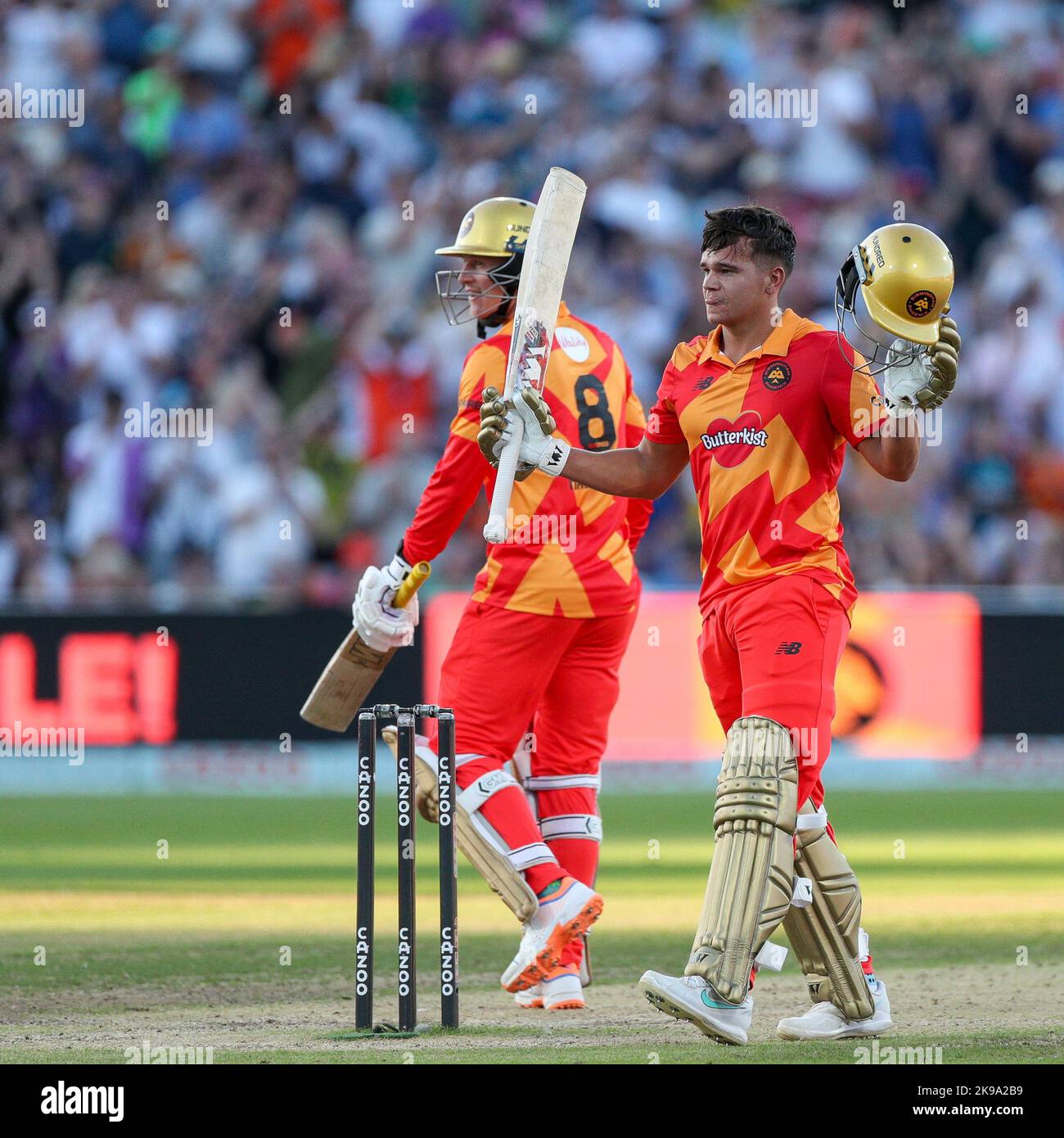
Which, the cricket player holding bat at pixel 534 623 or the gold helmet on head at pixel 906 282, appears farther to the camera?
the cricket player holding bat at pixel 534 623

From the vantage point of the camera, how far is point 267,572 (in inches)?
635

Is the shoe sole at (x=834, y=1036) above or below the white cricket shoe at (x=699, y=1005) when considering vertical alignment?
below

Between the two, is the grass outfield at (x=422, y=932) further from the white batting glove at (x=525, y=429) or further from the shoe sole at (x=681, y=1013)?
the white batting glove at (x=525, y=429)

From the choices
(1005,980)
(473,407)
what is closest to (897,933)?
(1005,980)

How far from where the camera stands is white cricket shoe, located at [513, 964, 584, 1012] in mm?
7031

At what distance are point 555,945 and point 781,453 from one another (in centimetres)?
197

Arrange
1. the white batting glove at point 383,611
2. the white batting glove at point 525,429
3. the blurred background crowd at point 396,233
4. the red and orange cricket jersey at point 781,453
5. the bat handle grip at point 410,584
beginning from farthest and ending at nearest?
the blurred background crowd at point 396,233
the white batting glove at point 383,611
the bat handle grip at point 410,584
the white batting glove at point 525,429
the red and orange cricket jersey at point 781,453

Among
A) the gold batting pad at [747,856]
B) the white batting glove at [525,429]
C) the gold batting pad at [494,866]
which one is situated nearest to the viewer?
the gold batting pad at [747,856]

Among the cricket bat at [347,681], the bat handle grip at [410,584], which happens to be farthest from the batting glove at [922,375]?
the cricket bat at [347,681]

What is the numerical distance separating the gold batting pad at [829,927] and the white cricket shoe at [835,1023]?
29 millimetres

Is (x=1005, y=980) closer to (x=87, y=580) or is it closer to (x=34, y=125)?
(x=87, y=580)

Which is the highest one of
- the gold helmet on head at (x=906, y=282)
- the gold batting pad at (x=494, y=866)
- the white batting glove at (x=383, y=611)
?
the gold helmet on head at (x=906, y=282)

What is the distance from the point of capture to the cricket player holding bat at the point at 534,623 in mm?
7117

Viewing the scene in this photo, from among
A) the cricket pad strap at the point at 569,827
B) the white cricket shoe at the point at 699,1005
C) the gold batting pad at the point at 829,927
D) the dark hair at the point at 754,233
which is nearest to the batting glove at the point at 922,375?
the dark hair at the point at 754,233
